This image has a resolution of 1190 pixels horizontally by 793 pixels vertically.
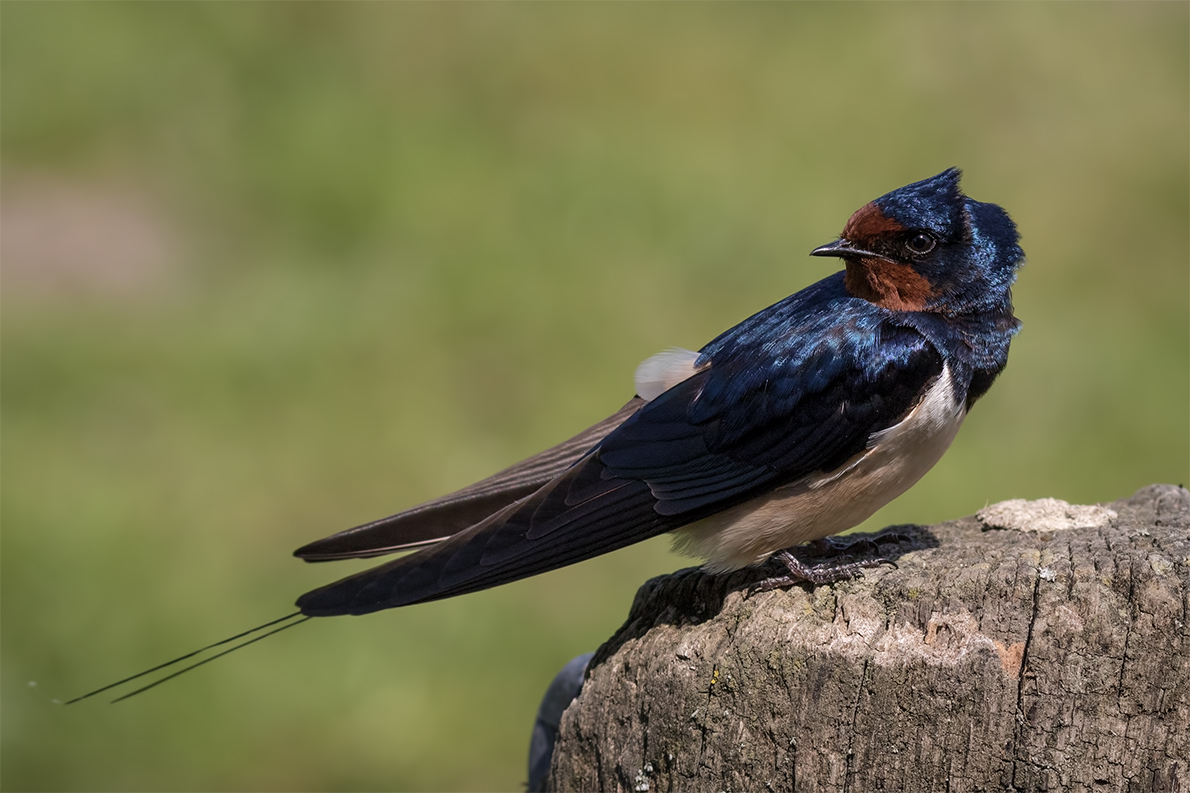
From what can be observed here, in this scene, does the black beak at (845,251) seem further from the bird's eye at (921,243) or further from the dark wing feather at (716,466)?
the dark wing feather at (716,466)

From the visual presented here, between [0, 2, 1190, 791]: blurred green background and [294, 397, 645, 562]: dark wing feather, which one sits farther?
[0, 2, 1190, 791]: blurred green background

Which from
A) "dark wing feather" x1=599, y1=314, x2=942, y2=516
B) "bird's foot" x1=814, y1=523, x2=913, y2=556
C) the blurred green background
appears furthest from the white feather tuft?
the blurred green background

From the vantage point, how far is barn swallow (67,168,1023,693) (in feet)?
8.79

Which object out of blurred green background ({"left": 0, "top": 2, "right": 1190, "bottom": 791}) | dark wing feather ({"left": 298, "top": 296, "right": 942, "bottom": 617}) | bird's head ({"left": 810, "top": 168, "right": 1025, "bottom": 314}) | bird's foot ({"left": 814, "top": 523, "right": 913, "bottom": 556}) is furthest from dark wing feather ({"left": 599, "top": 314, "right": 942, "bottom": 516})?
blurred green background ({"left": 0, "top": 2, "right": 1190, "bottom": 791})

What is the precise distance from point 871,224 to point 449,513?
48.7 inches

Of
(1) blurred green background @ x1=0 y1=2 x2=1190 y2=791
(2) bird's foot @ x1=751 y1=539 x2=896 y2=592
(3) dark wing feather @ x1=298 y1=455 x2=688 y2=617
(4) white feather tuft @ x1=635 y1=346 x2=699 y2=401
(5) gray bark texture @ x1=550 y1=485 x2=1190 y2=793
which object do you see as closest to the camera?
(5) gray bark texture @ x1=550 y1=485 x2=1190 y2=793

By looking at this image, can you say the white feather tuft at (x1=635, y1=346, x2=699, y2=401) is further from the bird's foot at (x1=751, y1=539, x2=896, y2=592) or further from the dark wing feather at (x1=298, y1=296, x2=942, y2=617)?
the bird's foot at (x1=751, y1=539, x2=896, y2=592)

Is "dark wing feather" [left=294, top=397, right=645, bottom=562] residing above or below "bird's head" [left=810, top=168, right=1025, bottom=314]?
below

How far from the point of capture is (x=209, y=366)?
6.39m

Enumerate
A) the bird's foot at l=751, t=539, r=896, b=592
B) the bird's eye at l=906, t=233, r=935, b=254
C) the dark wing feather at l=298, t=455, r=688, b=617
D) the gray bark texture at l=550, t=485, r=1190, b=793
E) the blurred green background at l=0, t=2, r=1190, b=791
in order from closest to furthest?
the gray bark texture at l=550, t=485, r=1190, b=793
the bird's foot at l=751, t=539, r=896, b=592
the dark wing feather at l=298, t=455, r=688, b=617
the bird's eye at l=906, t=233, r=935, b=254
the blurred green background at l=0, t=2, r=1190, b=791

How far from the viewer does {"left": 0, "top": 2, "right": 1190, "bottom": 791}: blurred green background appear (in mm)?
4887

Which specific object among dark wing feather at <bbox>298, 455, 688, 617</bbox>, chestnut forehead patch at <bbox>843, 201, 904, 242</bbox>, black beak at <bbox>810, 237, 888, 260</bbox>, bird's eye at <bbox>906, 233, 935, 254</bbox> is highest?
chestnut forehead patch at <bbox>843, 201, 904, 242</bbox>

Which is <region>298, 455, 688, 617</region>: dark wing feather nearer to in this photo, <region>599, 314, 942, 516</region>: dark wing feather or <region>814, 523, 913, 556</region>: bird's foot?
<region>599, 314, 942, 516</region>: dark wing feather

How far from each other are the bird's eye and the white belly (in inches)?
11.6
